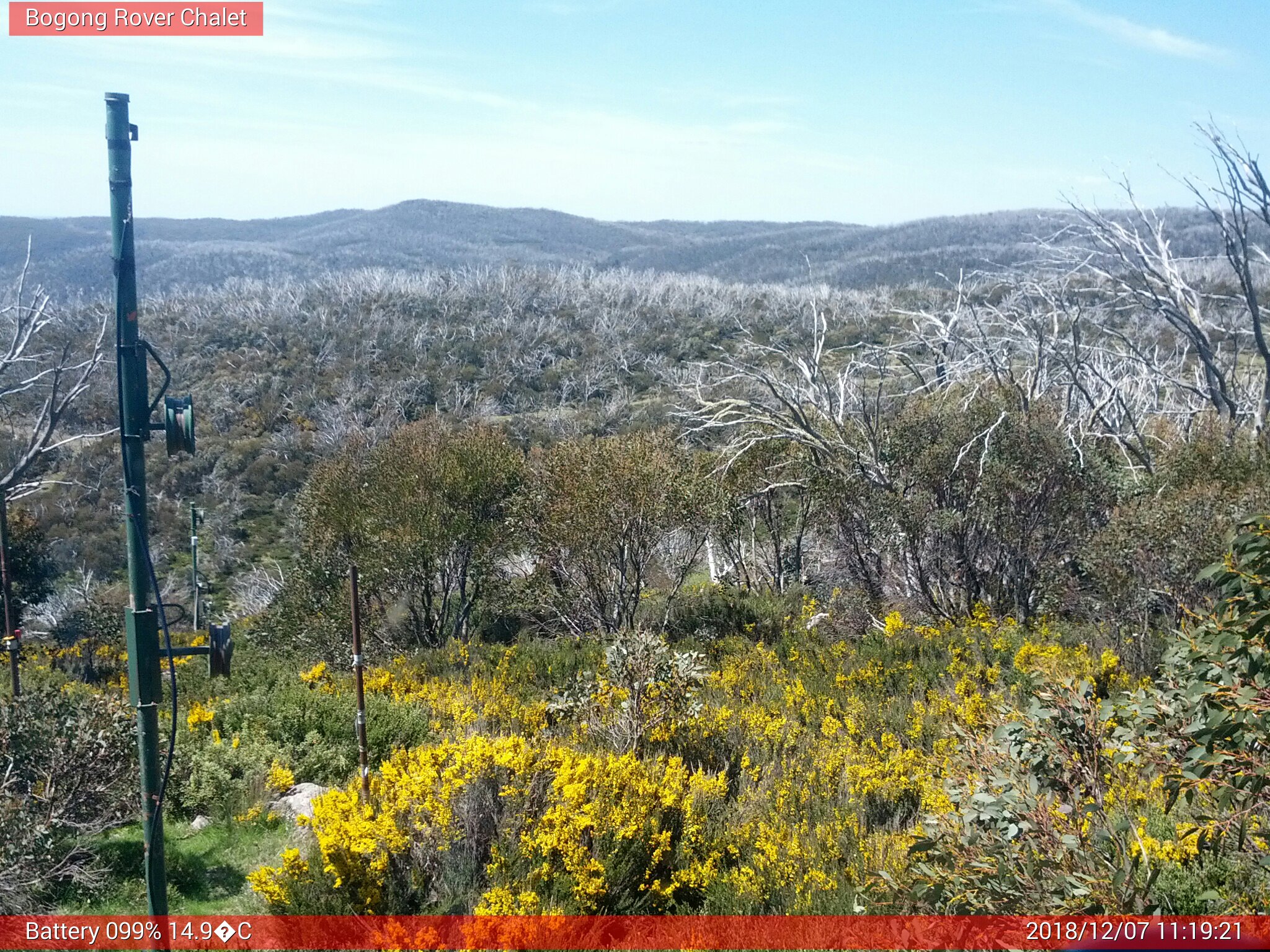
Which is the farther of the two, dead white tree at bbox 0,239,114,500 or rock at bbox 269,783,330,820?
dead white tree at bbox 0,239,114,500

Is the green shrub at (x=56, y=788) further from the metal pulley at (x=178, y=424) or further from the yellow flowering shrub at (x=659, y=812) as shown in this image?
the metal pulley at (x=178, y=424)

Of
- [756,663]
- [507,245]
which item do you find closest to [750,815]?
[756,663]

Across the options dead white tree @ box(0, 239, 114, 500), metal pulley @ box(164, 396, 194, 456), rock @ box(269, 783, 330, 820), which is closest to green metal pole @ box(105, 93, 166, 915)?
metal pulley @ box(164, 396, 194, 456)

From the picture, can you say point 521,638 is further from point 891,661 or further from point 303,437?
point 303,437

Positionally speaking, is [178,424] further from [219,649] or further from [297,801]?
[297,801]

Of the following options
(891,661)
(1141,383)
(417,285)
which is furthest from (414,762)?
(417,285)

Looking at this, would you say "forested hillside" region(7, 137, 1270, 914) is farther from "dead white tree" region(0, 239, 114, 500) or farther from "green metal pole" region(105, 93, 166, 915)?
"dead white tree" region(0, 239, 114, 500)
